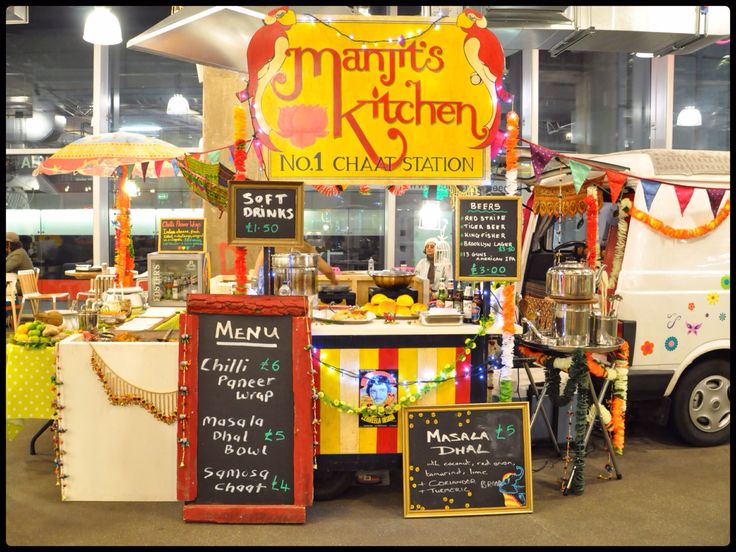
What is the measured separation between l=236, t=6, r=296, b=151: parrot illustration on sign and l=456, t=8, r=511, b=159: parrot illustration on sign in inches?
39.4

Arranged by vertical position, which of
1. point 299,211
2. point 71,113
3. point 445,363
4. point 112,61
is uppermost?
point 112,61

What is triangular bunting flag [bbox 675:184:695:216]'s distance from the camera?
15.7ft

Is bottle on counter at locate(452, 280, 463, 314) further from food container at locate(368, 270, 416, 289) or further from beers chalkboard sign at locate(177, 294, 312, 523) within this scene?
beers chalkboard sign at locate(177, 294, 312, 523)

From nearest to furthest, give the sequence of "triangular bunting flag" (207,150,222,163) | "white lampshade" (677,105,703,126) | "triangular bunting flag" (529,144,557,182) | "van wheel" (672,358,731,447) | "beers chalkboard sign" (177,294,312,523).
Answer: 1. "beers chalkboard sign" (177,294,312,523)
2. "triangular bunting flag" (529,144,557,182)
3. "van wheel" (672,358,731,447)
4. "triangular bunting flag" (207,150,222,163)
5. "white lampshade" (677,105,703,126)

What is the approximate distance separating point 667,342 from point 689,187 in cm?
110

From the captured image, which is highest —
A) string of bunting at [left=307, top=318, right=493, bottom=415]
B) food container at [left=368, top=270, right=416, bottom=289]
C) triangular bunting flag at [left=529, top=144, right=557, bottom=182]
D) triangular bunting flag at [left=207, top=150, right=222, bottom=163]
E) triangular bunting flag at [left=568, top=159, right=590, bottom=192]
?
triangular bunting flag at [left=207, top=150, right=222, bottom=163]

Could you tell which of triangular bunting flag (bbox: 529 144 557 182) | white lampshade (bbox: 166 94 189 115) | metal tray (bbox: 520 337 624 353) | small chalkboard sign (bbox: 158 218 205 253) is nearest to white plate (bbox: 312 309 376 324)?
metal tray (bbox: 520 337 624 353)

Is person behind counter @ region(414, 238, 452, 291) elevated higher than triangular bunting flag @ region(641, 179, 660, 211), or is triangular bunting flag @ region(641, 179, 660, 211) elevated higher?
triangular bunting flag @ region(641, 179, 660, 211)

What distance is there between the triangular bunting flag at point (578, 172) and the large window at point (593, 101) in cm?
618

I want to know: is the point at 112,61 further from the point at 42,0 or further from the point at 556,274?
the point at 556,274

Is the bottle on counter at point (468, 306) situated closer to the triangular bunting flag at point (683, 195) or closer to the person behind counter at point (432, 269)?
the person behind counter at point (432, 269)

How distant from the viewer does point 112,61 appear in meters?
10.6

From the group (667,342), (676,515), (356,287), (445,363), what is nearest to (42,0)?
(356,287)

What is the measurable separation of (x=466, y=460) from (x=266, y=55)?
8.26 ft
